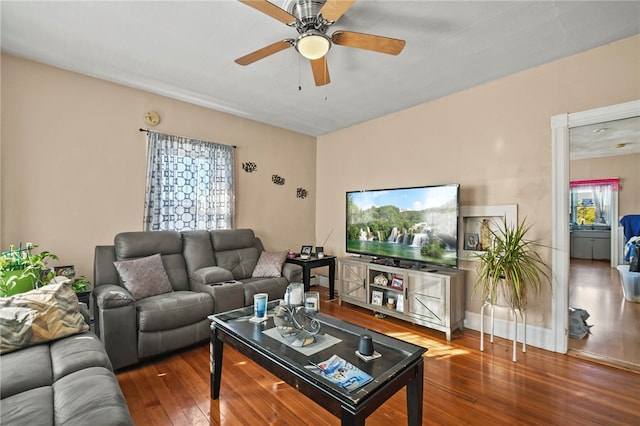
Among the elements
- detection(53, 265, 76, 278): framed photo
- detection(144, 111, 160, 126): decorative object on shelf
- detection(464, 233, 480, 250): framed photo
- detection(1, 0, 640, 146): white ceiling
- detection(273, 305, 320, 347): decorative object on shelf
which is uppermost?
detection(1, 0, 640, 146): white ceiling

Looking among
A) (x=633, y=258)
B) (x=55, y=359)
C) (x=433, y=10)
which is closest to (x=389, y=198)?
(x=433, y=10)

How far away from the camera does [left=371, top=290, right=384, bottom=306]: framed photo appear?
11.4ft

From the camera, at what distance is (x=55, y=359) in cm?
152

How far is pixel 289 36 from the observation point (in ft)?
7.46

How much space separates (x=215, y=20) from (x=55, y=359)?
91.6 inches

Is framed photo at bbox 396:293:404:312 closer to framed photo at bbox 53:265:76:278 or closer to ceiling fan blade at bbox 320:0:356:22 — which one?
ceiling fan blade at bbox 320:0:356:22

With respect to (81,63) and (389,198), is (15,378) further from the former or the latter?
(389,198)

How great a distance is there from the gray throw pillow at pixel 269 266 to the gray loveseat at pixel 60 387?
1957mm

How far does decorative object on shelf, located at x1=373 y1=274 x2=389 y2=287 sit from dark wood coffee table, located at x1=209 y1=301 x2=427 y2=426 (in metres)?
1.62

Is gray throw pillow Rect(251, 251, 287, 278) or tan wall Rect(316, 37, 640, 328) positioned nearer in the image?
tan wall Rect(316, 37, 640, 328)

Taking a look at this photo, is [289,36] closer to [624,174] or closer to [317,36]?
[317,36]

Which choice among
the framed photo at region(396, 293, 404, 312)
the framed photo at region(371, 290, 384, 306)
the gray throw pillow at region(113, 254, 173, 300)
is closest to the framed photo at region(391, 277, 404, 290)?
the framed photo at region(396, 293, 404, 312)

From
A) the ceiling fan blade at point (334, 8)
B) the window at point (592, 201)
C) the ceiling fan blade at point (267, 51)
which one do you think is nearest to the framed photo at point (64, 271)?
the ceiling fan blade at point (267, 51)

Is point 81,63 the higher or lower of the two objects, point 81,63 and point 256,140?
the higher
